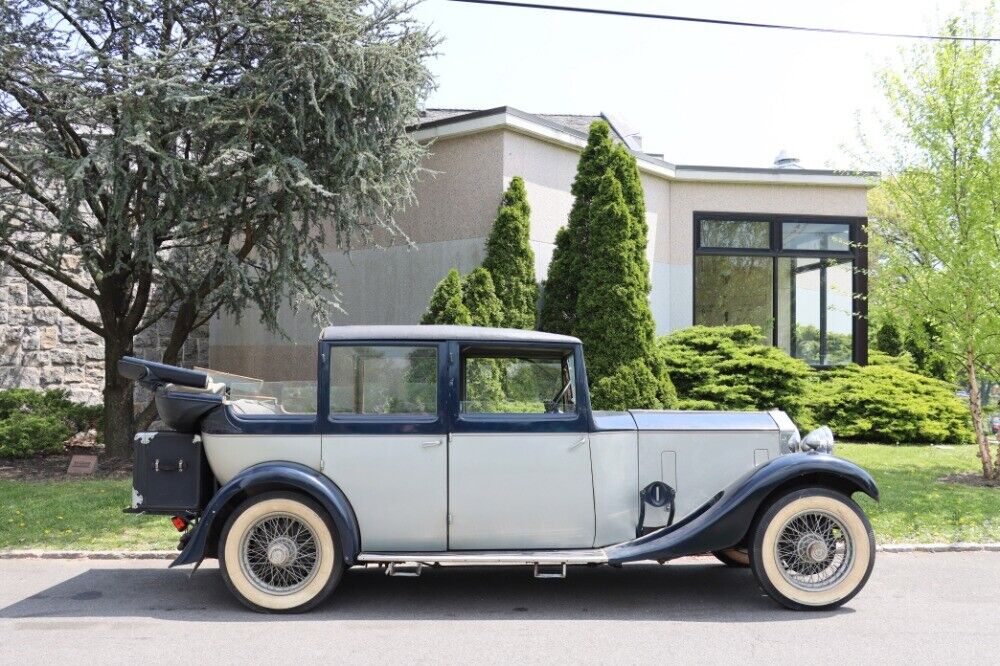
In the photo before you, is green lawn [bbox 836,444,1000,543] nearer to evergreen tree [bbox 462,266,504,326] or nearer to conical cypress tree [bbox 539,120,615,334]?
conical cypress tree [bbox 539,120,615,334]

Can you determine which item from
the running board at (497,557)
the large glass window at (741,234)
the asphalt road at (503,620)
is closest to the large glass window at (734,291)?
the large glass window at (741,234)

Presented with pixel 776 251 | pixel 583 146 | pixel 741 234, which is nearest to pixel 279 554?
pixel 583 146

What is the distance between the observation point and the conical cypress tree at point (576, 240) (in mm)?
11758

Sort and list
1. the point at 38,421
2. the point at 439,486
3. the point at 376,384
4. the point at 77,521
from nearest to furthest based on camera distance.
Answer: the point at 439,486, the point at 376,384, the point at 77,521, the point at 38,421

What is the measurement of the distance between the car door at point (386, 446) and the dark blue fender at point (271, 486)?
0.42 feet

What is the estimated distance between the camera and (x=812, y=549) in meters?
5.30

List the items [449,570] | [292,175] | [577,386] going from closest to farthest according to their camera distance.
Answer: [577,386] < [449,570] < [292,175]

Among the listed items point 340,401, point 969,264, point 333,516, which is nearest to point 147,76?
point 340,401

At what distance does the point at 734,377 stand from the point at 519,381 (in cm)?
718

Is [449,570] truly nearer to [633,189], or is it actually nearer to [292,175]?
[292,175]

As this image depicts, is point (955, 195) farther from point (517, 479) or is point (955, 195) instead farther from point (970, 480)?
point (517, 479)

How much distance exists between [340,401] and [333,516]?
73 centimetres

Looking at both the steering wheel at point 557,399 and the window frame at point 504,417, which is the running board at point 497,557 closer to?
the window frame at point 504,417

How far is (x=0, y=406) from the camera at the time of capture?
1249 cm
